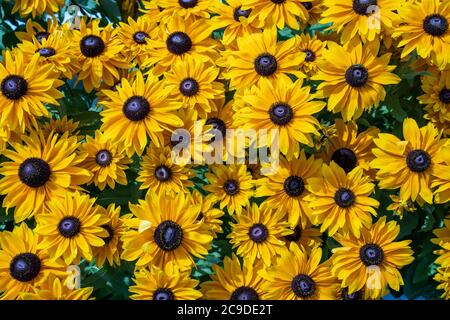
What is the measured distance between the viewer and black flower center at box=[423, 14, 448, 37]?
5.60 ft

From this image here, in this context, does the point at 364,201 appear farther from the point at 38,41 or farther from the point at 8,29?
the point at 8,29

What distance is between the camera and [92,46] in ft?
6.46

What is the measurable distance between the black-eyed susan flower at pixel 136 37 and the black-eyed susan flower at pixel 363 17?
606 millimetres

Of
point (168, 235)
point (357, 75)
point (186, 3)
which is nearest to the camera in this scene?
point (168, 235)

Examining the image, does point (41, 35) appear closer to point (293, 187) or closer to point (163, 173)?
point (163, 173)

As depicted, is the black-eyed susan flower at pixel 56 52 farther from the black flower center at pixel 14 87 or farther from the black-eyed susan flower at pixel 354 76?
the black-eyed susan flower at pixel 354 76

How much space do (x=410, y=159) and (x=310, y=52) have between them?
52cm

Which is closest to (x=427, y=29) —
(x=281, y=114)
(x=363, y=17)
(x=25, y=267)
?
(x=363, y=17)

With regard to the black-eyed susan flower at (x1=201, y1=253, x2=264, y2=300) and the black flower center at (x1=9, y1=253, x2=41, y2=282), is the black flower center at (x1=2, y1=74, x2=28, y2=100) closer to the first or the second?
the black flower center at (x1=9, y1=253, x2=41, y2=282)

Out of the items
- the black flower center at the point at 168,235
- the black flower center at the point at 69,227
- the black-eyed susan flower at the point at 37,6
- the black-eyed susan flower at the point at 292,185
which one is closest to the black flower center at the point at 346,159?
the black-eyed susan flower at the point at 292,185

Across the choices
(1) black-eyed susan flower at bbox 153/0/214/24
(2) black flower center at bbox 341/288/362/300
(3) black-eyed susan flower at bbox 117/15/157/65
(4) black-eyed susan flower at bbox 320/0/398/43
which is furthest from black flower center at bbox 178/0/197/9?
(2) black flower center at bbox 341/288/362/300

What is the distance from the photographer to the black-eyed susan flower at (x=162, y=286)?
151 cm

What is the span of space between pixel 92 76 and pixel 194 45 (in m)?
0.34

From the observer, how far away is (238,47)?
1.91 meters
